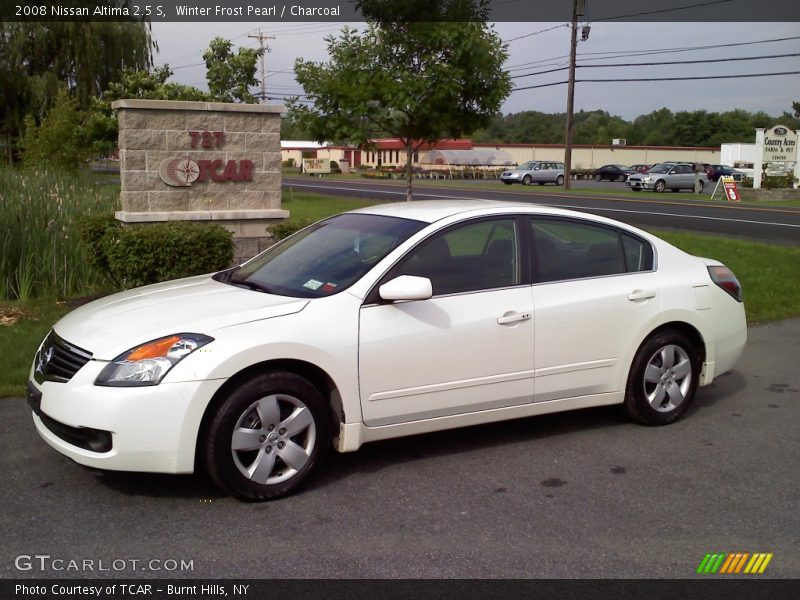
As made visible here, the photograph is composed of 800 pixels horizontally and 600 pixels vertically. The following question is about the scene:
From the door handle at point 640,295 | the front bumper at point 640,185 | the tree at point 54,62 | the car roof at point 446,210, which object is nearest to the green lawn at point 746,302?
the car roof at point 446,210

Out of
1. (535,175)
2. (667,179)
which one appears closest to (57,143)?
(667,179)

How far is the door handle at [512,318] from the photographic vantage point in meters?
5.12

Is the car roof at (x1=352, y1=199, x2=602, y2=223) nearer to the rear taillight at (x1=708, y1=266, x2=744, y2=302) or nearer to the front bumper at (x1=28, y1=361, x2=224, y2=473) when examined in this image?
the rear taillight at (x1=708, y1=266, x2=744, y2=302)

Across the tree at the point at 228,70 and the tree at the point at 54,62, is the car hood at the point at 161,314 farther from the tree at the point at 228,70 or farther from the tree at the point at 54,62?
the tree at the point at 228,70

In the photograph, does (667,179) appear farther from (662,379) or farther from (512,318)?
(512,318)

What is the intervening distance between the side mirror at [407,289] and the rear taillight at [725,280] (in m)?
2.53

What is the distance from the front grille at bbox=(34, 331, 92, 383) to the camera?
4.37 m

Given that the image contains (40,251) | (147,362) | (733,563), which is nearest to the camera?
(733,563)

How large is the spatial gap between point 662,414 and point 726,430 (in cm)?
46

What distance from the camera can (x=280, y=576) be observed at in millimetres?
3672

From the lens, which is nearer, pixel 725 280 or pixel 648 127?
pixel 725 280

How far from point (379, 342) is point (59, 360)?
5.64ft

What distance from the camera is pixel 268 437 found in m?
4.43

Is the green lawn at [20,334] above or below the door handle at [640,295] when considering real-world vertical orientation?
below
